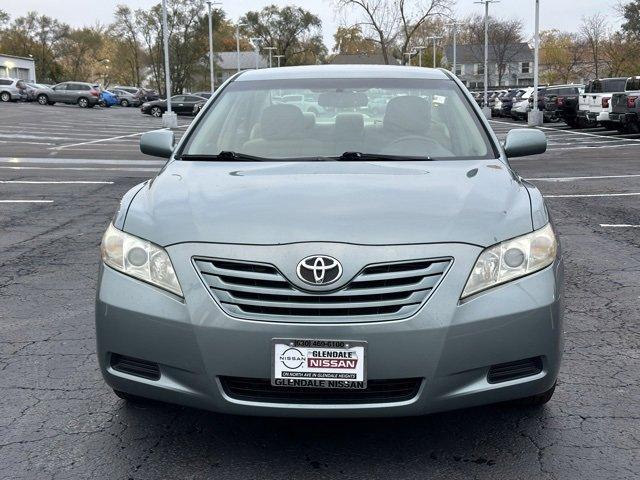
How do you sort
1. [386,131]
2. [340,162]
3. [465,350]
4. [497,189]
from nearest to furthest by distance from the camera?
[465,350] < [497,189] < [340,162] < [386,131]

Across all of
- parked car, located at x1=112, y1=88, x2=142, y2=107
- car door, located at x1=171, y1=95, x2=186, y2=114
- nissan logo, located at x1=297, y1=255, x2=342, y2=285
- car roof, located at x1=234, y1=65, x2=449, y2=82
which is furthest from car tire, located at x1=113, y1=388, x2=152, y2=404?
parked car, located at x1=112, y1=88, x2=142, y2=107

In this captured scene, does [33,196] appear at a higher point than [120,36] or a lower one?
lower

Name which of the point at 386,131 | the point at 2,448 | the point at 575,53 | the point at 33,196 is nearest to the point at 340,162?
the point at 386,131

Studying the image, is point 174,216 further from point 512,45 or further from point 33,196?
point 512,45

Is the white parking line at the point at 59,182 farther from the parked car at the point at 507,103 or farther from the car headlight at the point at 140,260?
the parked car at the point at 507,103

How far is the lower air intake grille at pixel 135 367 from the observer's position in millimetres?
2816

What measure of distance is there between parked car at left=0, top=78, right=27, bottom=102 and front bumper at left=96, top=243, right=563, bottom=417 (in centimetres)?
5534

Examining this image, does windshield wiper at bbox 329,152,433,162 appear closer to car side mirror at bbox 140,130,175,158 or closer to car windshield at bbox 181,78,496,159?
car windshield at bbox 181,78,496,159

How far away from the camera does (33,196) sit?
11.0 meters

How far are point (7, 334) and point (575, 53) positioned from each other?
82.6 meters

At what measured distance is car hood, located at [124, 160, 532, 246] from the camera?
274 cm

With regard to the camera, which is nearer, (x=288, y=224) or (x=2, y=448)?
(x=288, y=224)

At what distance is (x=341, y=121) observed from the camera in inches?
164

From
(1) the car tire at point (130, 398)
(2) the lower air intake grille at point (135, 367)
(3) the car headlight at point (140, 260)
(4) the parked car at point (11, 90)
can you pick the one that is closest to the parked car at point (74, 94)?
(4) the parked car at point (11, 90)
